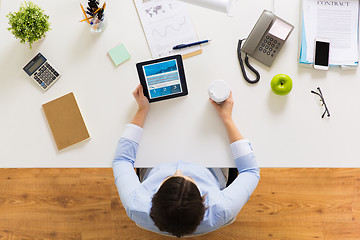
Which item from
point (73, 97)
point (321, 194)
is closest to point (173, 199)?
point (73, 97)

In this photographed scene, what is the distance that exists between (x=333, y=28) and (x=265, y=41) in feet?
0.78

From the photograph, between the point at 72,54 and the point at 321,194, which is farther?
the point at 321,194

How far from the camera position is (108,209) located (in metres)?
1.71

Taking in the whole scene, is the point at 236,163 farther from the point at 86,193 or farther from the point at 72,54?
the point at 86,193

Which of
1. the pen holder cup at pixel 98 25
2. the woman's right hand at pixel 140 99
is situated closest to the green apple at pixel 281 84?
the woman's right hand at pixel 140 99

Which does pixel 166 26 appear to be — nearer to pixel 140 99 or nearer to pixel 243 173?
pixel 140 99

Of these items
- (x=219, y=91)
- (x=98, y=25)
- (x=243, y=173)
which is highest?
(x=98, y=25)

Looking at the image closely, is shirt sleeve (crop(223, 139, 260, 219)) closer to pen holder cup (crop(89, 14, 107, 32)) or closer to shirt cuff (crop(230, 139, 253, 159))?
shirt cuff (crop(230, 139, 253, 159))

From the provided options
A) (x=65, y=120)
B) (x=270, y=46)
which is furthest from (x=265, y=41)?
(x=65, y=120)

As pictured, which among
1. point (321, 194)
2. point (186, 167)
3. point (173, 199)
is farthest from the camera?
point (321, 194)

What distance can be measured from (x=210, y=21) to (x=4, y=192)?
147 centimetres

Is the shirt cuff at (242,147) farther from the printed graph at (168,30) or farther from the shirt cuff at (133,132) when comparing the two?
the printed graph at (168,30)

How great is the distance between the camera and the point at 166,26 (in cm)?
109

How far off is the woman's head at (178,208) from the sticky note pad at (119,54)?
48cm
